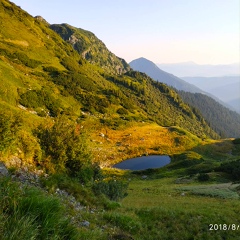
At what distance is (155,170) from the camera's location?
81.8 metres

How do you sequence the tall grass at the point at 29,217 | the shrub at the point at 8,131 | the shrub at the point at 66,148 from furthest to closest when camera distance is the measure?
the shrub at the point at 66,148, the shrub at the point at 8,131, the tall grass at the point at 29,217

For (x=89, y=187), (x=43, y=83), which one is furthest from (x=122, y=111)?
(x=89, y=187)

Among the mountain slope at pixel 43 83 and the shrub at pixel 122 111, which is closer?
the mountain slope at pixel 43 83

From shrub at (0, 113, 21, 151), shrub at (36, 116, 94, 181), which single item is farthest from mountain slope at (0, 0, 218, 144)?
shrub at (0, 113, 21, 151)

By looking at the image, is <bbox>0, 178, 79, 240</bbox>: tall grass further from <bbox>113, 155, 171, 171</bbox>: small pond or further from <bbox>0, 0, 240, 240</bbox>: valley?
<bbox>113, 155, 171, 171</bbox>: small pond

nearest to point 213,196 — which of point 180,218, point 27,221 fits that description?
point 180,218

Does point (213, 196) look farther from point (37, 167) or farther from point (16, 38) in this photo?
point (16, 38)

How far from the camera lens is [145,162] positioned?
9781 cm

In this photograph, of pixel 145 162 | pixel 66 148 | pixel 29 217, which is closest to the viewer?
pixel 29 217

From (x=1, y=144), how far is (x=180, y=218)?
1263 centimetres

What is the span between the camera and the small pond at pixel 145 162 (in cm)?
9181
